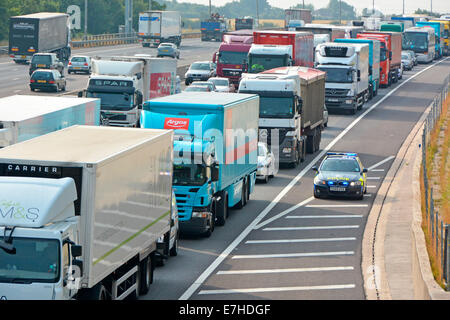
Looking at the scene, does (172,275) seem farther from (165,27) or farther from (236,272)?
(165,27)

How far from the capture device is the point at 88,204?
15.4m

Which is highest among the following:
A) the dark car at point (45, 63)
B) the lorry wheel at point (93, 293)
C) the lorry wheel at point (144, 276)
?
the dark car at point (45, 63)

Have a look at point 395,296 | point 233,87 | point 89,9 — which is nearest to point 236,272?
point 395,296

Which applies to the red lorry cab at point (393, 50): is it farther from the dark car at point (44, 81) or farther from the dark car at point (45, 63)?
the dark car at point (44, 81)

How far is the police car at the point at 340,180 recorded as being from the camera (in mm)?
32156

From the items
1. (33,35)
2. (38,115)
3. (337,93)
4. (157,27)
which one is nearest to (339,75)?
(337,93)

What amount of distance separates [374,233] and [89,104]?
9.91 meters

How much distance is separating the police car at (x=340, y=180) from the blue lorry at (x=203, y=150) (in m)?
4.13

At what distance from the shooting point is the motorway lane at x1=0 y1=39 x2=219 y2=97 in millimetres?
64688

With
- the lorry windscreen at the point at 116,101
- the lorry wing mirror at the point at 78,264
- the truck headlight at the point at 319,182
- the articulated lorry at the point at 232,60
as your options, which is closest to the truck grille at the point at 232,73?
the articulated lorry at the point at 232,60

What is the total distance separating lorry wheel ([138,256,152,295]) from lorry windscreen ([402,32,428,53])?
87.6m

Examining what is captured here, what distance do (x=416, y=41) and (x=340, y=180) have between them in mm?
75398

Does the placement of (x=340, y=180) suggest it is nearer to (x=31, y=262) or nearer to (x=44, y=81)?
(x=31, y=262)
